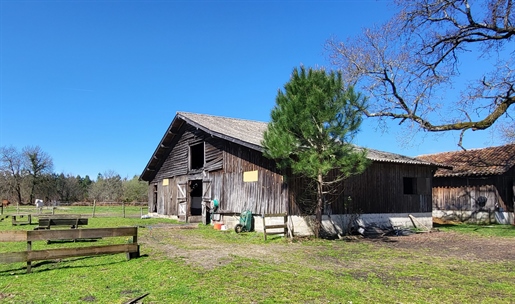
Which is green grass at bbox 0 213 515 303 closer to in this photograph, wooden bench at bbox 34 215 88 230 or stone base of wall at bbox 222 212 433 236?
wooden bench at bbox 34 215 88 230

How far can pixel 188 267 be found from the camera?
7715mm

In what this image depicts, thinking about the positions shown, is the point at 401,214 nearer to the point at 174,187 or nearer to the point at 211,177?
the point at 211,177

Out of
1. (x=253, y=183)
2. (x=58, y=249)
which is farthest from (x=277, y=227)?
(x=58, y=249)

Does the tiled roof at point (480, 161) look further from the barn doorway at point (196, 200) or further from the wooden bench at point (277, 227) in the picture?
the barn doorway at point (196, 200)

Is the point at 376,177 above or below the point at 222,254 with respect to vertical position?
above

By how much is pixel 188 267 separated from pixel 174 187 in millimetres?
15089

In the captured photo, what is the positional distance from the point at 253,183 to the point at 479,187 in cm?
1491

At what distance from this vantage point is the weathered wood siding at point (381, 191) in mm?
15135

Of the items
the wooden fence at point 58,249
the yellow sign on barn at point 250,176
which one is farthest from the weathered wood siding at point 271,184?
the wooden fence at point 58,249

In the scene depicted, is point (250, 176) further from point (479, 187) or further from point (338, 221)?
point (479, 187)

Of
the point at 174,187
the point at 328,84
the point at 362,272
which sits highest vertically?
the point at 328,84

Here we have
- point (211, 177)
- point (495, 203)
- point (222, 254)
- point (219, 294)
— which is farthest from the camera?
point (495, 203)

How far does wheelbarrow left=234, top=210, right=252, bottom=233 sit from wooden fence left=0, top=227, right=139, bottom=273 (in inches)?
252

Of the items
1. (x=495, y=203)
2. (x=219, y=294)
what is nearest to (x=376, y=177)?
(x=495, y=203)
